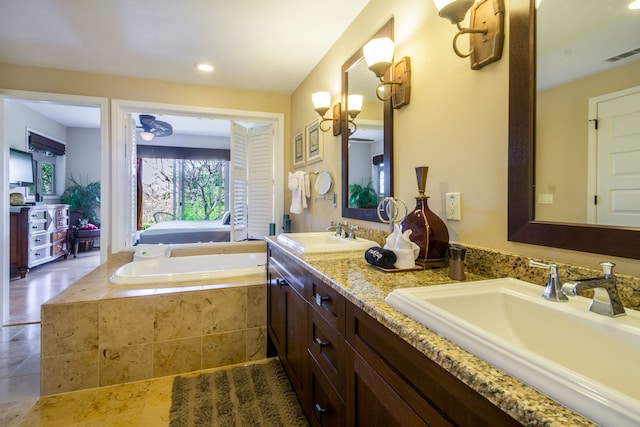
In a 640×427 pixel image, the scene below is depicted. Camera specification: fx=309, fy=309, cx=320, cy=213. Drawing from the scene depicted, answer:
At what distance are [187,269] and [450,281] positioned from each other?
111 inches

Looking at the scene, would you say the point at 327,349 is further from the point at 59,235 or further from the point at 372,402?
the point at 59,235

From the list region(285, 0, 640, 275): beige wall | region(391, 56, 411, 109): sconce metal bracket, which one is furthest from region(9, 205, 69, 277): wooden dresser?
region(391, 56, 411, 109): sconce metal bracket

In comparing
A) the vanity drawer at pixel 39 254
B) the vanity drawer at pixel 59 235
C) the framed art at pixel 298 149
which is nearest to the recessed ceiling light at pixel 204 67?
the framed art at pixel 298 149

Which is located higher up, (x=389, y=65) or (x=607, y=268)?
(x=389, y=65)

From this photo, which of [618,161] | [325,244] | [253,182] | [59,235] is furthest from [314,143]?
[59,235]

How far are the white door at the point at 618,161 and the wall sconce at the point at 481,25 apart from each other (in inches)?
16.4

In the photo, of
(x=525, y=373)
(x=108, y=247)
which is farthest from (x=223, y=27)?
(x=525, y=373)

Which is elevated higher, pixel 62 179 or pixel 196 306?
pixel 62 179

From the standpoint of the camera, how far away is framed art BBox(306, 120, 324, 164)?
2654 millimetres

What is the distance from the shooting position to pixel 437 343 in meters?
0.60

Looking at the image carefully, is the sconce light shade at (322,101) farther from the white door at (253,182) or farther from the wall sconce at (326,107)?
the white door at (253,182)

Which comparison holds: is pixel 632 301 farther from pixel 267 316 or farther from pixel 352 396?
pixel 267 316

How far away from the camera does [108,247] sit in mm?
3031

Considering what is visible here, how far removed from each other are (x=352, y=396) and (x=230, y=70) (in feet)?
9.47
